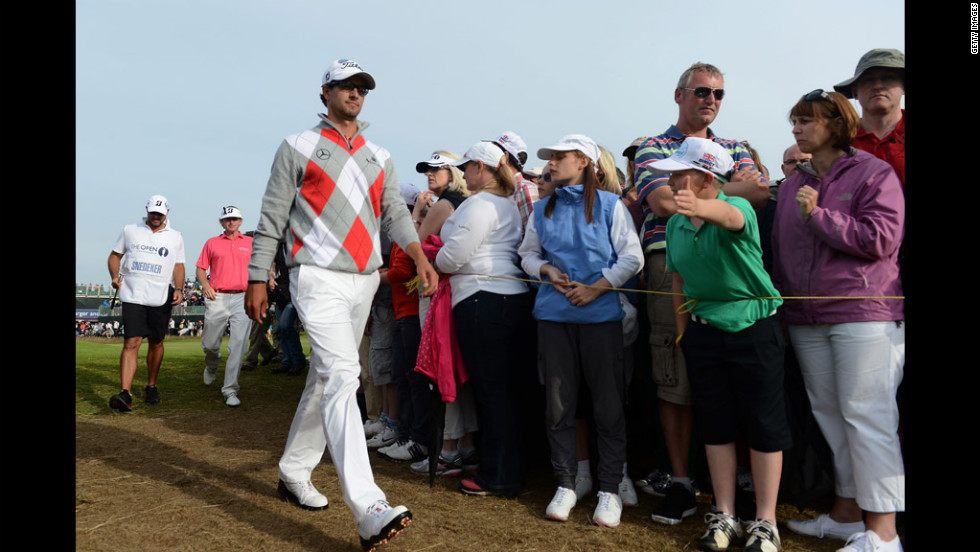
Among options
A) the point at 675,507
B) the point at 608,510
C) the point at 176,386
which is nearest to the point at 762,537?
the point at 675,507

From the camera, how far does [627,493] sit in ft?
13.2

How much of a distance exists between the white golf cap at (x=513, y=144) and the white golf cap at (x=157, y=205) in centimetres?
515

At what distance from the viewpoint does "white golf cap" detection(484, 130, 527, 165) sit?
4.87 m

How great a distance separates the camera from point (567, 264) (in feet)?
13.0

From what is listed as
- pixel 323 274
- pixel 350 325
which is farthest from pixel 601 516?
pixel 323 274

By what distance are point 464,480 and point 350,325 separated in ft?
4.33

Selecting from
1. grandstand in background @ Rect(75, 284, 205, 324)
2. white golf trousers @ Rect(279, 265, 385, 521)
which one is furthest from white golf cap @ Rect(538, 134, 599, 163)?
grandstand in background @ Rect(75, 284, 205, 324)

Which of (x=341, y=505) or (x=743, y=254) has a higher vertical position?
(x=743, y=254)

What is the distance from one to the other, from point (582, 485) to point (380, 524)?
148 centimetres

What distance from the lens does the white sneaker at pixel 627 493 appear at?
399 cm

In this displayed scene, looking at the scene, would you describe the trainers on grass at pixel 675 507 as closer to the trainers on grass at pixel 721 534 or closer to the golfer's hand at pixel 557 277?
the trainers on grass at pixel 721 534

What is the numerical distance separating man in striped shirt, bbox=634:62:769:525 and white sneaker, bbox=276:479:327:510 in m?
1.86
